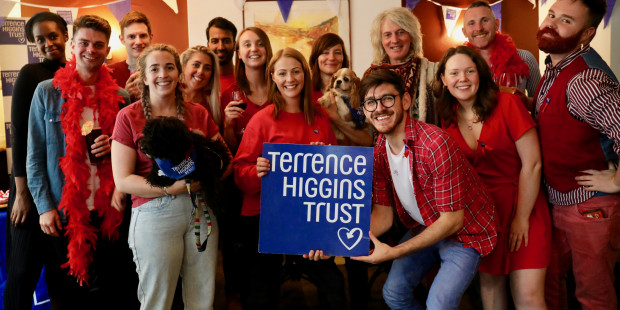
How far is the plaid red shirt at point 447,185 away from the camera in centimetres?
183

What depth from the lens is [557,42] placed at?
2.14 m

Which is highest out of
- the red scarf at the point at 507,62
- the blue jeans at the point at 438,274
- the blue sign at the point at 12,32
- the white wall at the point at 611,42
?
the blue sign at the point at 12,32

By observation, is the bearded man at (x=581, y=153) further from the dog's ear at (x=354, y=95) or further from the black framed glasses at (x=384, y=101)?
the dog's ear at (x=354, y=95)

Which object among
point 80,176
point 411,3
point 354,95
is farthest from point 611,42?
point 80,176

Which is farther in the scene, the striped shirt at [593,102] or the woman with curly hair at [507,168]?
the woman with curly hair at [507,168]

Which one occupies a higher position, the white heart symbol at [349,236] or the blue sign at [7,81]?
the blue sign at [7,81]

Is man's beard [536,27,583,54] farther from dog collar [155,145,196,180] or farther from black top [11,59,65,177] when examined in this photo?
black top [11,59,65,177]

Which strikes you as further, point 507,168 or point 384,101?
point 507,168

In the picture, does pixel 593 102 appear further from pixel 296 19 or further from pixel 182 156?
pixel 296 19

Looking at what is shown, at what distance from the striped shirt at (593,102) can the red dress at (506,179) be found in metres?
0.19

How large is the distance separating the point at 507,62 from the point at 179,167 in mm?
2238

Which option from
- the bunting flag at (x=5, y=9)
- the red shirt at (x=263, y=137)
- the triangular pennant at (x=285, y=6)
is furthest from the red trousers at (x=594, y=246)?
the bunting flag at (x=5, y=9)

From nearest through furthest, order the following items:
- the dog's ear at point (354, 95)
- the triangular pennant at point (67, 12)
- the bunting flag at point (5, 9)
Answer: the dog's ear at point (354, 95)
the bunting flag at point (5, 9)
the triangular pennant at point (67, 12)

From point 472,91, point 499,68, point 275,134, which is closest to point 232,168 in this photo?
point 275,134
